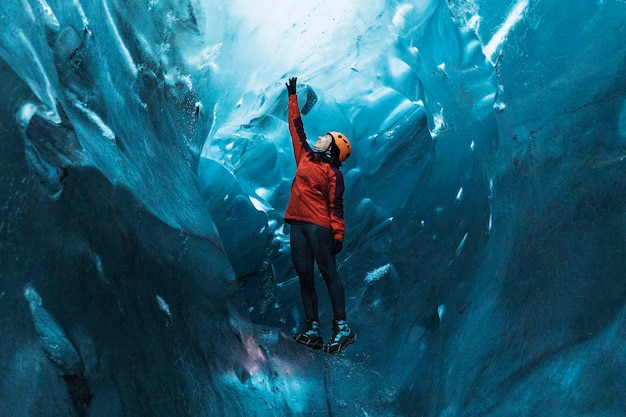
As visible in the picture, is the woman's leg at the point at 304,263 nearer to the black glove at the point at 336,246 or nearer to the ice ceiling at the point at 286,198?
the black glove at the point at 336,246

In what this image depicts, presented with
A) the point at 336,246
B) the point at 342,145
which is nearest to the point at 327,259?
the point at 336,246

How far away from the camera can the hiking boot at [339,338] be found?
5.12 m

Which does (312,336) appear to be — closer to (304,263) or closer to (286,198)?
(304,263)

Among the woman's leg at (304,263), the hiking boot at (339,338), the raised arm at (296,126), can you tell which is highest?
the raised arm at (296,126)

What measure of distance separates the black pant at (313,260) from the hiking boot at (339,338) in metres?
0.03

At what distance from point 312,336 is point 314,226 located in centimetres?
54

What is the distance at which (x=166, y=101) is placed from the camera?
521 cm

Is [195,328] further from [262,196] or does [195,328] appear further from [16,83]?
[16,83]

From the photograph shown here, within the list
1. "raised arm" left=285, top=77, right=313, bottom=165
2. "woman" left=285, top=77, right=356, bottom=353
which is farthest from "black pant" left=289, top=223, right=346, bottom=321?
"raised arm" left=285, top=77, right=313, bottom=165

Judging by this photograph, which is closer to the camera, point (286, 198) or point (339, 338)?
point (339, 338)

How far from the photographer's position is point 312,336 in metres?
5.12

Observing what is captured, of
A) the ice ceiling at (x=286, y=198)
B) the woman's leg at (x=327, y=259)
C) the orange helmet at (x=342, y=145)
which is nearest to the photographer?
the ice ceiling at (x=286, y=198)

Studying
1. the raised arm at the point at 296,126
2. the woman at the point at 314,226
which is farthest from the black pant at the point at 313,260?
the raised arm at the point at 296,126

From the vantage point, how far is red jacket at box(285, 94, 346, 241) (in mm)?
5090
